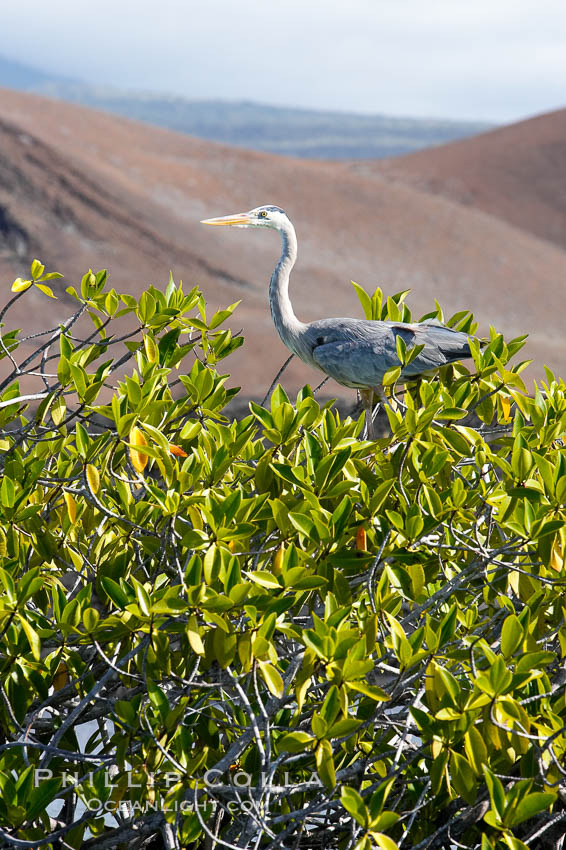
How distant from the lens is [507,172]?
3544cm

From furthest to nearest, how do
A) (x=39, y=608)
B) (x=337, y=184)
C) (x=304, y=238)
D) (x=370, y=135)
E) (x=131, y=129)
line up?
(x=370, y=135)
(x=131, y=129)
(x=337, y=184)
(x=304, y=238)
(x=39, y=608)

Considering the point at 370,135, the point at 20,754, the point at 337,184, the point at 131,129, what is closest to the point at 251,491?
the point at 20,754

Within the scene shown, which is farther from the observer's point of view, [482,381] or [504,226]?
[504,226]

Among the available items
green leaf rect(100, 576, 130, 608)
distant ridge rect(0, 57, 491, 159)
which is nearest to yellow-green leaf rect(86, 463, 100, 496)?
green leaf rect(100, 576, 130, 608)

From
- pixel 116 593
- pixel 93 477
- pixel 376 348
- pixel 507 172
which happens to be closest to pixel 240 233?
pixel 507 172

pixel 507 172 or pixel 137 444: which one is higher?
pixel 507 172

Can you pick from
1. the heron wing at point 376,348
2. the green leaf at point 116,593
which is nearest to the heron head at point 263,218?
the heron wing at point 376,348

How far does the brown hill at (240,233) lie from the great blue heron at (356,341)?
1283cm

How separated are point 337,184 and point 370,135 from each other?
124 m

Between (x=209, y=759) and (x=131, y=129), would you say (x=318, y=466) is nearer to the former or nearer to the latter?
(x=209, y=759)

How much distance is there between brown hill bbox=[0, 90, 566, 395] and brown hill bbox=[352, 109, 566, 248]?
5.87 ft

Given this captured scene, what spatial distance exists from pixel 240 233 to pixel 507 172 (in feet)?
48.3

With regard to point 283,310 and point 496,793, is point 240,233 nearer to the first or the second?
point 283,310

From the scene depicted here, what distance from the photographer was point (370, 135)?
483 feet
